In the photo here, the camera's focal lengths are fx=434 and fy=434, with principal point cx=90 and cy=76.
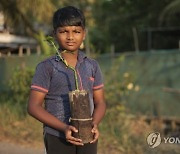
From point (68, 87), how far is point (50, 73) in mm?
134

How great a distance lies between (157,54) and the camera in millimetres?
9992

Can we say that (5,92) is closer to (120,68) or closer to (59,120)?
(120,68)

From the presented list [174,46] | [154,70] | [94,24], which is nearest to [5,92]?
[154,70]

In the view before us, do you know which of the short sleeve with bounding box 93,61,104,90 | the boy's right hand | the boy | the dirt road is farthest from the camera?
the dirt road

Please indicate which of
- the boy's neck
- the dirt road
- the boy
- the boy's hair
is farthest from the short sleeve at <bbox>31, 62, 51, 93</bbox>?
the dirt road

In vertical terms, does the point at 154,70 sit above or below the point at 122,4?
below

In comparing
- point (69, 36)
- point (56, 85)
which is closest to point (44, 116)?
point (56, 85)

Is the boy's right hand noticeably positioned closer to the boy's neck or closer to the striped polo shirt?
the striped polo shirt

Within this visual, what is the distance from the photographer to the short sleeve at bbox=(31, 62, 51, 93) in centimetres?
253

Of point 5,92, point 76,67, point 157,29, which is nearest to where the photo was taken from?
point 76,67

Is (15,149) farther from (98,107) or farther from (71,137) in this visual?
(71,137)

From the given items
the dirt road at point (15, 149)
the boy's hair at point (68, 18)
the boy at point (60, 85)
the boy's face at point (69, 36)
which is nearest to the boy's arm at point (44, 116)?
the boy at point (60, 85)

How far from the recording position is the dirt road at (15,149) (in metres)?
6.21

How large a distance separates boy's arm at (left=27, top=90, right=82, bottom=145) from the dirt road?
3.75 metres
